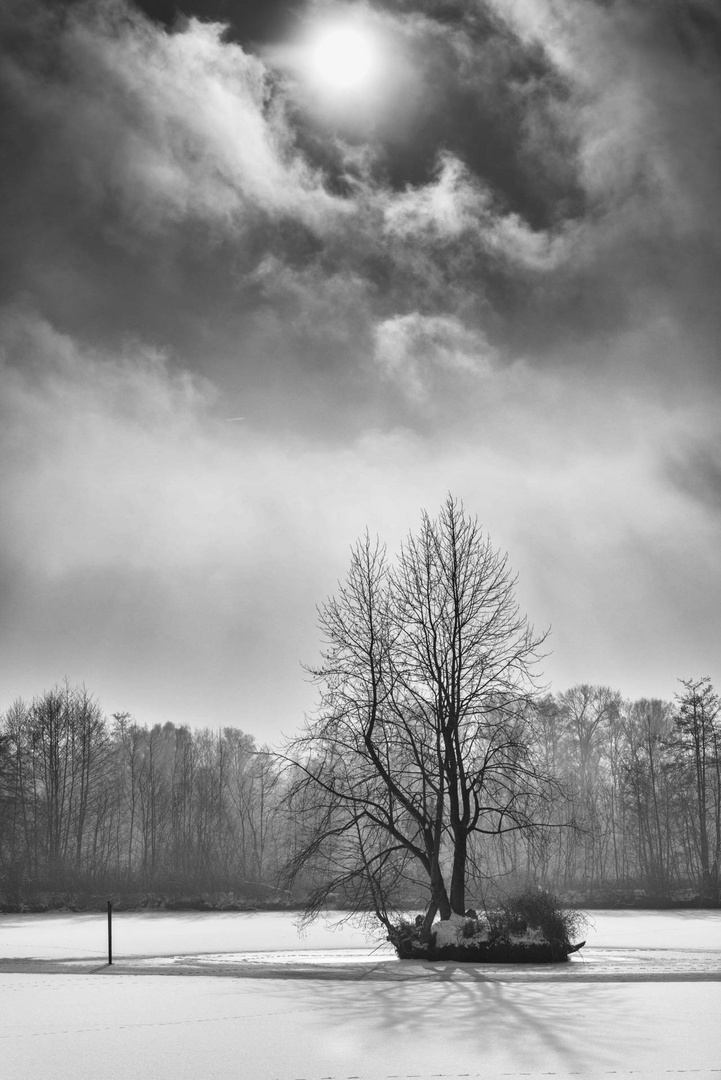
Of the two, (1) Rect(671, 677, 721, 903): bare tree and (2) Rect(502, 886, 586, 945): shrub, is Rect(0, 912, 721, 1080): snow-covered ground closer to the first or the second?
(2) Rect(502, 886, 586, 945): shrub

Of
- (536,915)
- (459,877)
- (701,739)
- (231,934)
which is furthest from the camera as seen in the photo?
(701,739)

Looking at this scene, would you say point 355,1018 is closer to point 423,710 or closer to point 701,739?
point 423,710

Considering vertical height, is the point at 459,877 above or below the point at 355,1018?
below

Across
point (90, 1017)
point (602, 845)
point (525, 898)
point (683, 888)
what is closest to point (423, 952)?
point (525, 898)

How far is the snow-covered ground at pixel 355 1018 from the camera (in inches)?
347

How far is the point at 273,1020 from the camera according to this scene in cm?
1181


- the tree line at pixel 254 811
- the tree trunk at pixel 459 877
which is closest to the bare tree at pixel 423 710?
the tree trunk at pixel 459 877

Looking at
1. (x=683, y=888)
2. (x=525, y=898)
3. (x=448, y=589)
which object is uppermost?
(x=448, y=589)

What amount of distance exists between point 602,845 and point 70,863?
35.6 m

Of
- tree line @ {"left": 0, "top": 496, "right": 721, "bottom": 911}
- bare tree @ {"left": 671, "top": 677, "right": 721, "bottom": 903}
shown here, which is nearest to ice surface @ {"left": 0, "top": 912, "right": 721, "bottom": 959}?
tree line @ {"left": 0, "top": 496, "right": 721, "bottom": 911}

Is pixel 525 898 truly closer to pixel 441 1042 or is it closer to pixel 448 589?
pixel 448 589

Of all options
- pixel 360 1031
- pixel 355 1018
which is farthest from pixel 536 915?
pixel 360 1031

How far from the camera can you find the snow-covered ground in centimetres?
881

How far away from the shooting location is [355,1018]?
1193 cm
